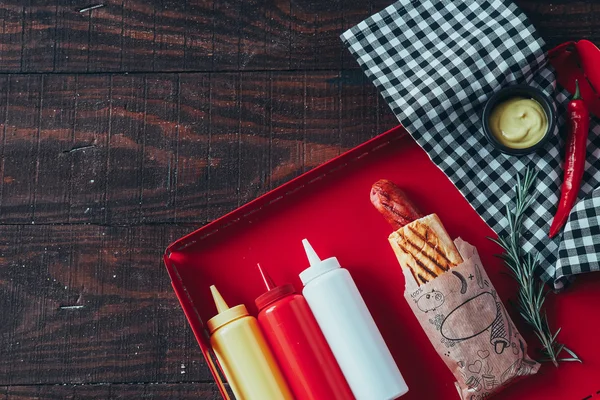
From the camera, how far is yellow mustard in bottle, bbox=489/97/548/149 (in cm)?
92

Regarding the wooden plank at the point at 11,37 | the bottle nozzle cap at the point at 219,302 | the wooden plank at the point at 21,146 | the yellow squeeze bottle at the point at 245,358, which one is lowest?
the yellow squeeze bottle at the point at 245,358

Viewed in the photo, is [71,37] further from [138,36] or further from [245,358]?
[245,358]

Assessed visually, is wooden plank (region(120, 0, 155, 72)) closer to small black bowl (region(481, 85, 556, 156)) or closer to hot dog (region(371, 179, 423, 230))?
hot dog (region(371, 179, 423, 230))

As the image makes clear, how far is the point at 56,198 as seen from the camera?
3.41 ft

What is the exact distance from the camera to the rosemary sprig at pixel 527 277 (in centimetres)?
91

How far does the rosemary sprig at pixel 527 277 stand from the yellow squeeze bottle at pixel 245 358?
39 centimetres

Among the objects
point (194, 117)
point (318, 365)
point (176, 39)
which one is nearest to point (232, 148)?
point (194, 117)

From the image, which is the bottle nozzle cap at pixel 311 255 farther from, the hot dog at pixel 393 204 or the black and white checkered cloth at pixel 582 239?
the black and white checkered cloth at pixel 582 239

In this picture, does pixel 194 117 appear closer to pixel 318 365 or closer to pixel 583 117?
pixel 318 365

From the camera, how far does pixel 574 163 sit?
0.91m

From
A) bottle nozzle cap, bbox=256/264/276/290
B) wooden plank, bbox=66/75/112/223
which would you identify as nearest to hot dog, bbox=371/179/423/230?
bottle nozzle cap, bbox=256/264/276/290

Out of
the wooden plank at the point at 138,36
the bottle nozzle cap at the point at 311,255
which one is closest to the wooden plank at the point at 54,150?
the wooden plank at the point at 138,36

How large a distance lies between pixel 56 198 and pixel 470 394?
2.47ft

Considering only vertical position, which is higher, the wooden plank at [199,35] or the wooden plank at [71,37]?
the wooden plank at [71,37]
